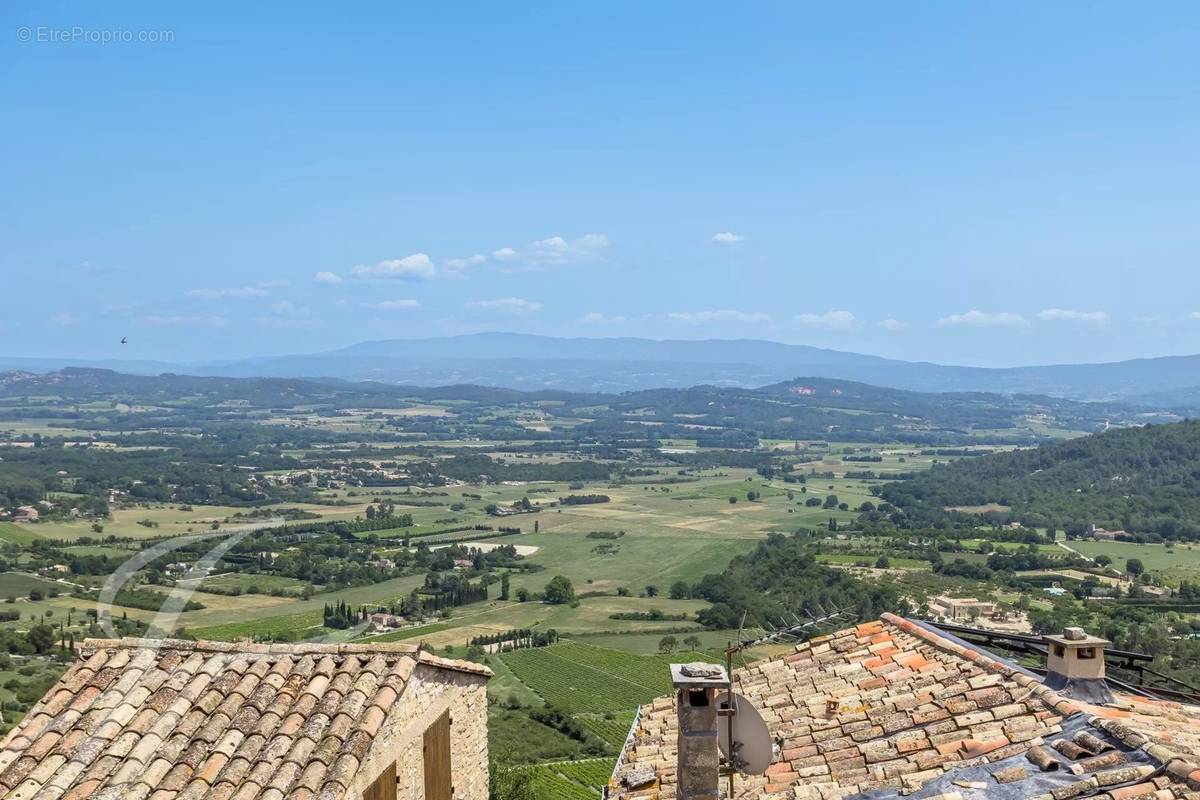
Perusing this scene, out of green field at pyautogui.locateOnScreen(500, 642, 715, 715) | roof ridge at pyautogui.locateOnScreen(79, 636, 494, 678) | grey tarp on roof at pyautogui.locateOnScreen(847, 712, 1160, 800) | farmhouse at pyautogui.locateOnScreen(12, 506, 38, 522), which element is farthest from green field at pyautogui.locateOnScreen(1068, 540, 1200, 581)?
farmhouse at pyautogui.locateOnScreen(12, 506, 38, 522)

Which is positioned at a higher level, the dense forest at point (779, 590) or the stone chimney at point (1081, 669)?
the stone chimney at point (1081, 669)

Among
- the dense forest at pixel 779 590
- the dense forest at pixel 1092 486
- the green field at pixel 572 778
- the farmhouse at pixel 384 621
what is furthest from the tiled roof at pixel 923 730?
the dense forest at pixel 1092 486

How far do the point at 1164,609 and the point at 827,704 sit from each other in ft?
157

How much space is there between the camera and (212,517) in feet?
323

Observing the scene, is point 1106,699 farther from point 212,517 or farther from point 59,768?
point 212,517

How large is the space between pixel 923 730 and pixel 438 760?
4.21m

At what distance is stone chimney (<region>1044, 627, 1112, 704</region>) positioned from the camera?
9.20m

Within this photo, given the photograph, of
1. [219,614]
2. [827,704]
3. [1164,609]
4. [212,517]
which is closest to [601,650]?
[219,614]

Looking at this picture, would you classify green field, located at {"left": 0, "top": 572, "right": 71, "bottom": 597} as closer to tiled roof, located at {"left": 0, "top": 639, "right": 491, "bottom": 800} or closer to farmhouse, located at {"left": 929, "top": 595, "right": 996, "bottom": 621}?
farmhouse, located at {"left": 929, "top": 595, "right": 996, "bottom": 621}

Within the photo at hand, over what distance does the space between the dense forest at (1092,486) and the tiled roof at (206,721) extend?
3290 inches

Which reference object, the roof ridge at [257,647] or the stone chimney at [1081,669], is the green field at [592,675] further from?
the roof ridge at [257,647]

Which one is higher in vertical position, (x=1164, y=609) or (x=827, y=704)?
(x=827, y=704)

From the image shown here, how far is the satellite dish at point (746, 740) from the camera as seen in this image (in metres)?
7.74

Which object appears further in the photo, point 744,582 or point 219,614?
point 744,582
